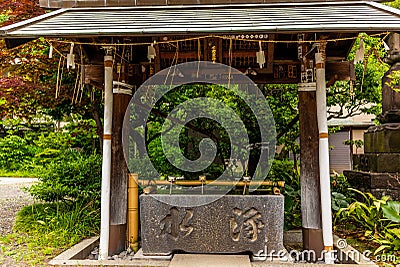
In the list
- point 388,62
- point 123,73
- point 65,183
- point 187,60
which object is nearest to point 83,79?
point 123,73

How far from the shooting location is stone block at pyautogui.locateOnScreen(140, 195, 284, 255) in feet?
16.6

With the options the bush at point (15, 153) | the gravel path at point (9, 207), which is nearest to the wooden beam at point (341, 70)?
the gravel path at point (9, 207)

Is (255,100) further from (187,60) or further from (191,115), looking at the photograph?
(187,60)

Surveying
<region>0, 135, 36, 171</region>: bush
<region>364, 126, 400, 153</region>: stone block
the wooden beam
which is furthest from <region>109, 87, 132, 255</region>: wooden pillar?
<region>0, 135, 36, 171</region>: bush

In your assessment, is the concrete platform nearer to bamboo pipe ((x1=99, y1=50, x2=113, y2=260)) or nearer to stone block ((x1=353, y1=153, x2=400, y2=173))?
bamboo pipe ((x1=99, y1=50, x2=113, y2=260))

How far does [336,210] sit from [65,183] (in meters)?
5.12

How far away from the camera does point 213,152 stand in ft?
29.1

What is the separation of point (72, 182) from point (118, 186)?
206 centimetres

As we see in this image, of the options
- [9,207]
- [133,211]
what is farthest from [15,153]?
[133,211]

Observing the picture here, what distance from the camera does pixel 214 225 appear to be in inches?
201

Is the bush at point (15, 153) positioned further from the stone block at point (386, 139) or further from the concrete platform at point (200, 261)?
the stone block at point (386, 139)

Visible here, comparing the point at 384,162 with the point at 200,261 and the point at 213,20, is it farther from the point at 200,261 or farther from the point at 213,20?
the point at 213,20

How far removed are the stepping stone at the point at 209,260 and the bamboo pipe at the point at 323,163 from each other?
3.68 ft

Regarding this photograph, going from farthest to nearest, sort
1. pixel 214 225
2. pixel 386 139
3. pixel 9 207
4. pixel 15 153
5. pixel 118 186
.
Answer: pixel 15 153
pixel 9 207
pixel 386 139
pixel 118 186
pixel 214 225
